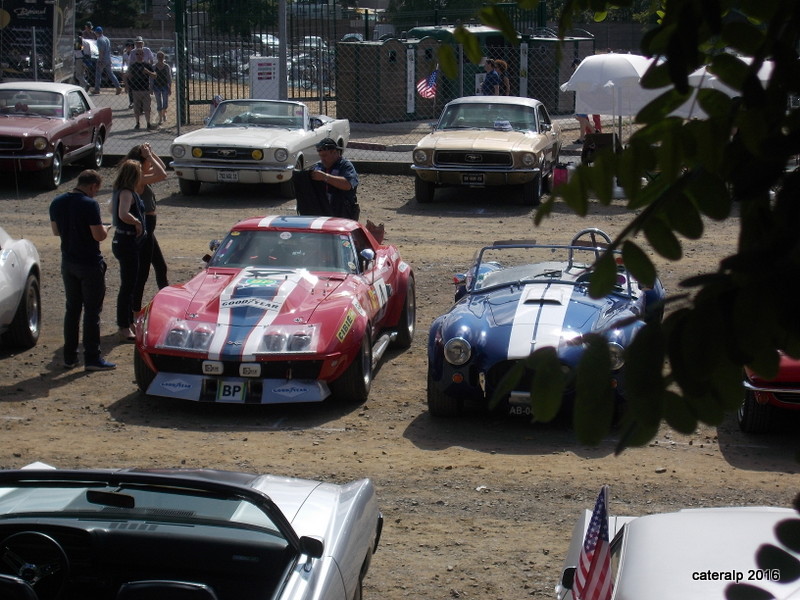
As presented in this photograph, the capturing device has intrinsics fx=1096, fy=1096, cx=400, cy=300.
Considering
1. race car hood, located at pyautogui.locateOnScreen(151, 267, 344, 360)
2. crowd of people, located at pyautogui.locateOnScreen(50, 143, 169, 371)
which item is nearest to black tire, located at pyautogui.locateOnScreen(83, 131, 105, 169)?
crowd of people, located at pyautogui.locateOnScreen(50, 143, 169, 371)

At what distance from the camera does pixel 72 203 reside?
9086mm

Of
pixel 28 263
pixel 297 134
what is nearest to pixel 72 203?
pixel 28 263

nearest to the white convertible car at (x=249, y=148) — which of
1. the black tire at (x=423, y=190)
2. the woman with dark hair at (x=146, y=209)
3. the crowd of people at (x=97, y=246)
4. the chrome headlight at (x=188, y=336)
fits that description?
the black tire at (x=423, y=190)

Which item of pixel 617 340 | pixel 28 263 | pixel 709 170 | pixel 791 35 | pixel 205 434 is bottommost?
pixel 205 434

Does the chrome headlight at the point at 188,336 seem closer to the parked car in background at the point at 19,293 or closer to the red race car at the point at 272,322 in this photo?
the red race car at the point at 272,322

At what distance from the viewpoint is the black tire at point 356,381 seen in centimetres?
847

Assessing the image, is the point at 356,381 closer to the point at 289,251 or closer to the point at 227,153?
the point at 289,251

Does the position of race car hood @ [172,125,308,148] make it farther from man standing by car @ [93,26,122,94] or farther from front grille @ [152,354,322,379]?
man standing by car @ [93,26,122,94]

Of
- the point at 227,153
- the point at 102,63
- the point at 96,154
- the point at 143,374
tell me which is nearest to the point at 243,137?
the point at 227,153

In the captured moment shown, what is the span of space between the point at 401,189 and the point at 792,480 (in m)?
12.3

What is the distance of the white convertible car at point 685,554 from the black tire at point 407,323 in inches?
235

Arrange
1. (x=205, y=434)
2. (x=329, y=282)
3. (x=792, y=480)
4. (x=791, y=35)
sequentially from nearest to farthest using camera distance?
(x=791, y=35)
(x=792, y=480)
(x=205, y=434)
(x=329, y=282)

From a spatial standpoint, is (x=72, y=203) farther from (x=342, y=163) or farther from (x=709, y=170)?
(x=709, y=170)

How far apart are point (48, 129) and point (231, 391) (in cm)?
1084
